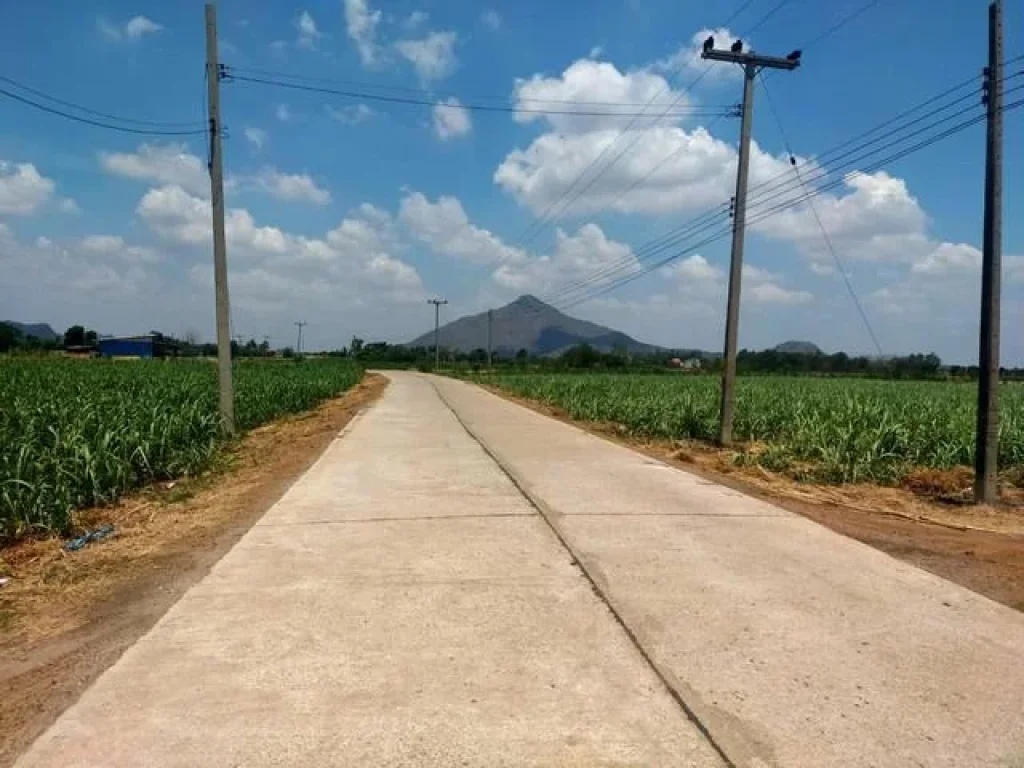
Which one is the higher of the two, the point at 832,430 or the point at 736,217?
the point at 736,217

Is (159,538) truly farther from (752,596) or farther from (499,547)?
(752,596)

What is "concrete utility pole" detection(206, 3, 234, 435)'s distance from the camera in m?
15.4

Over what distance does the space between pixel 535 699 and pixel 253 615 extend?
6.65 feet

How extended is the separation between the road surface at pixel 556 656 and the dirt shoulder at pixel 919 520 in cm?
52

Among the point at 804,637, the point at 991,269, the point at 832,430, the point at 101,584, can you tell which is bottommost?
the point at 101,584

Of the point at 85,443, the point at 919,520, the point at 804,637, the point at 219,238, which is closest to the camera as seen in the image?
the point at 804,637

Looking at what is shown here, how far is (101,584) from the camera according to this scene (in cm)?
586

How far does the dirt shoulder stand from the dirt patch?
5841 millimetres

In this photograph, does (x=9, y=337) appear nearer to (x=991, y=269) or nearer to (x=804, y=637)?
(x=991, y=269)

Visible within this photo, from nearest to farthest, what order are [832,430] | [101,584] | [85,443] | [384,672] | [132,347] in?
[384,672]
[101,584]
[85,443]
[832,430]
[132,347]

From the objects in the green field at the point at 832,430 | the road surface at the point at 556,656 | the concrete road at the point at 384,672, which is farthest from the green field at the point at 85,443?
the green field at the point at 832,430

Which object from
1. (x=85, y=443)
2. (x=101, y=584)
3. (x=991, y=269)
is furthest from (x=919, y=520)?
(x=85, y=443)

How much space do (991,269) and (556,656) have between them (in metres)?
8.18

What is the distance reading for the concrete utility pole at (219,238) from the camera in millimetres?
15359
